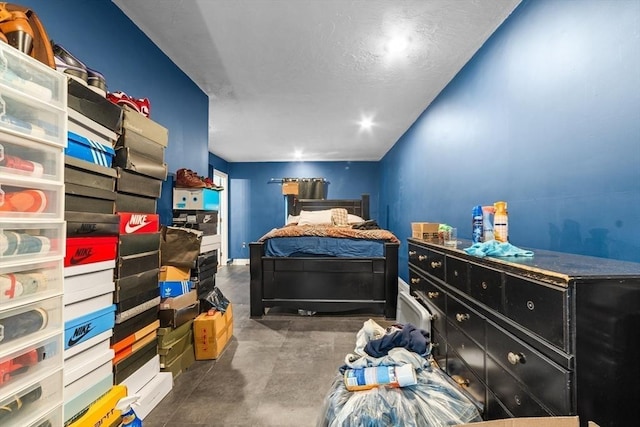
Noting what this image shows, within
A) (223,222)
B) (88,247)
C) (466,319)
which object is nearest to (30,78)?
(88,247)

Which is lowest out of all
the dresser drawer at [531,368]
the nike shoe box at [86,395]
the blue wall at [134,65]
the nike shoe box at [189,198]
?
the nike shoe box at [86,395]

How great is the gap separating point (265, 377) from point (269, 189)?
15.5 ft

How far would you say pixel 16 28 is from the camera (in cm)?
92

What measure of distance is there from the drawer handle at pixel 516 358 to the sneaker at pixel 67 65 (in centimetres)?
193

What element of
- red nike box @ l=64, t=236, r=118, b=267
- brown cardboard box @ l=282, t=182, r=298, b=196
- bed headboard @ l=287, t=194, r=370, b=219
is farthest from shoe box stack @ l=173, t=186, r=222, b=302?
brown cardboard box @ l=282, t=182, r=298, b=196

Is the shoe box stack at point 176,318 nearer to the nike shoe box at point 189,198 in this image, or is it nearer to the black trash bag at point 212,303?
the black trash bag at point 212,303

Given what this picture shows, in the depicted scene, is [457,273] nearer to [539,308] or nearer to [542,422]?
[539,308]

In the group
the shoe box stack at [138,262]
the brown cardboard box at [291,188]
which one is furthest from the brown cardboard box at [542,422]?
the brown cardboard box at [291,188]

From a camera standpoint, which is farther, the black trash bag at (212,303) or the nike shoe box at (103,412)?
the black trash bag at (212,303)

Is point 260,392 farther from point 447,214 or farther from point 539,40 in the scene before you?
point 539,40

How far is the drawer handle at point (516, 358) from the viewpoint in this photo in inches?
37.2

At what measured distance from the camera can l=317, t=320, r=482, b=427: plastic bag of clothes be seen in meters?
1.04

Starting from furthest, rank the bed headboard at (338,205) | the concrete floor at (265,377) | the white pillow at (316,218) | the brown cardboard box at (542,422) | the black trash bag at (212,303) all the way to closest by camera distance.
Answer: the bed headboard at (338,205) → the white pillow at (316,218) → the black trash bag at (212,303) → the concrete floor at (265,377) → the brown cardboard box at (542,422)

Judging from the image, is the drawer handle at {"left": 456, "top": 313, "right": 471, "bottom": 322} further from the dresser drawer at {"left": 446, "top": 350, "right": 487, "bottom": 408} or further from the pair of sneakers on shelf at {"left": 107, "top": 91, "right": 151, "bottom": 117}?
the pair of sneakers on shelf at {"left": 107, "top": 91, "right": 151, "bottom": 117}
